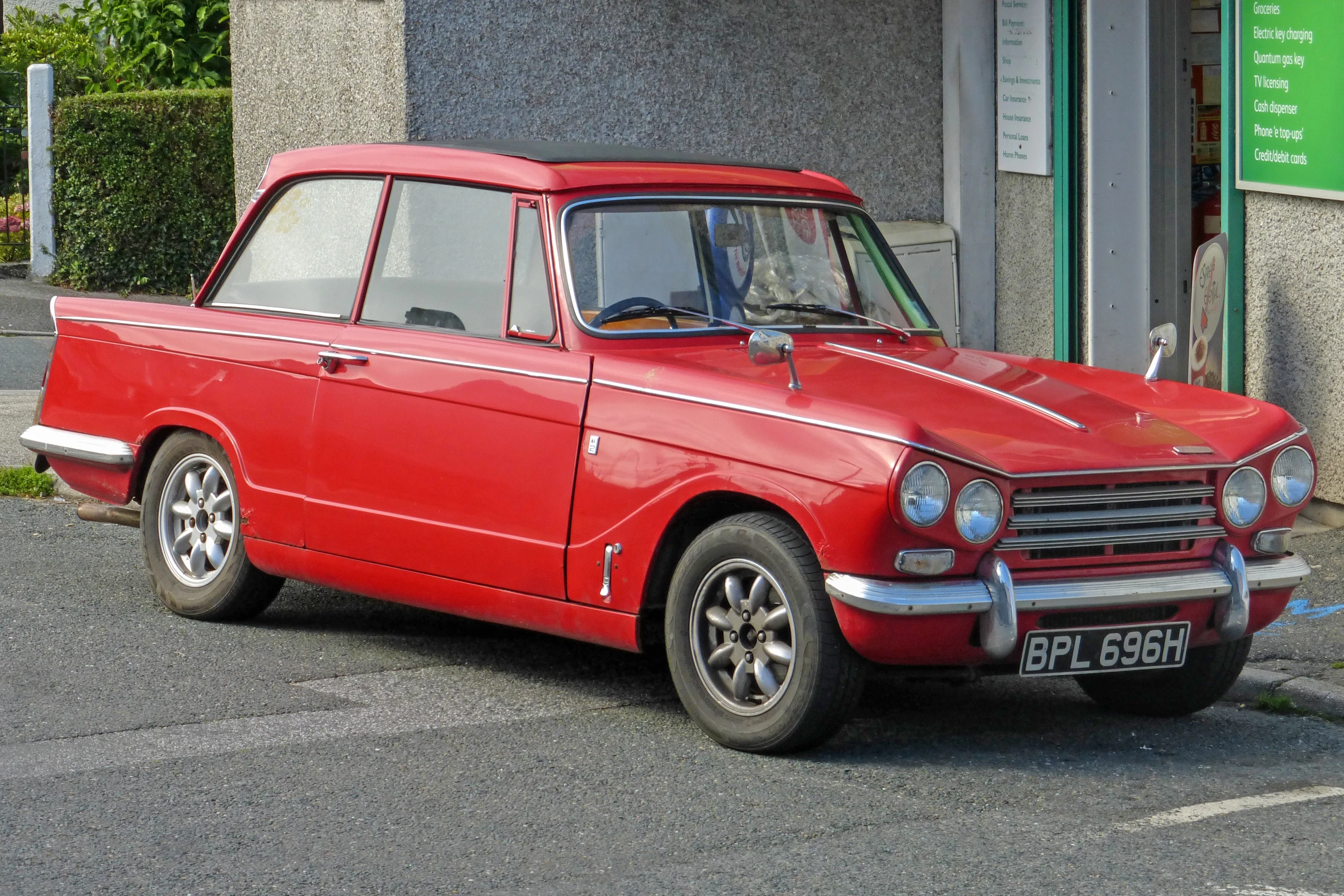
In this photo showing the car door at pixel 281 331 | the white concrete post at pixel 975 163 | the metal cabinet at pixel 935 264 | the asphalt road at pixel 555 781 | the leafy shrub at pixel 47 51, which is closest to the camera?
the asphalt road at pixel 555 781

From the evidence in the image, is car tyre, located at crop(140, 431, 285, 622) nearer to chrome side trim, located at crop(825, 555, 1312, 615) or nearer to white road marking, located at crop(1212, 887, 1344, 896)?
chrome side trim, located at crop(825, 555, 1312, 615)

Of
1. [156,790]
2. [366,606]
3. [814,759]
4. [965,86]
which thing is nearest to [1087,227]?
[965,86]

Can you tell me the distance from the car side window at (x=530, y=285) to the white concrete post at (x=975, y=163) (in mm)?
6481

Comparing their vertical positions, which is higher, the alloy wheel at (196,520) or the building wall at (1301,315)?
the building wall at (1301,315)

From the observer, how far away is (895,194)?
39.7 feet

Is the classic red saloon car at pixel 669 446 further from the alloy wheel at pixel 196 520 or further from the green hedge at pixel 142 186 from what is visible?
the green hedge at pixel 142 186

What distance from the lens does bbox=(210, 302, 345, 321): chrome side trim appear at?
6.31 meters

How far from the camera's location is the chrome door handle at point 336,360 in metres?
6.03

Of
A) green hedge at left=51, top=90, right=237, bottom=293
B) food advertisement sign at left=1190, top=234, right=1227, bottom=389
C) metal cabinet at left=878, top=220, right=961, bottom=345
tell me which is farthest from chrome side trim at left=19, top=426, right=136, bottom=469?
green hedge at left=51, top=90, right=237, bottom=293

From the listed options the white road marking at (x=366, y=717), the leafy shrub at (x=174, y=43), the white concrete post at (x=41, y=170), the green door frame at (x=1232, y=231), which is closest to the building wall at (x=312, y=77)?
the white concrete post at (x=41, y=170)

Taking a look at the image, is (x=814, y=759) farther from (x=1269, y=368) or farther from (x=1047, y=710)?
(x=1269, y=368)

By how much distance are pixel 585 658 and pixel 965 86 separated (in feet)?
21.9

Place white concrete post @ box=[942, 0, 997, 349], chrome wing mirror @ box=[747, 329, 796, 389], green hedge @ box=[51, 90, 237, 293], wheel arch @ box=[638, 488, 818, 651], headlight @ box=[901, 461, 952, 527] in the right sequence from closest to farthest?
headlight @ box=[901, 461, 952, 527]
wheel arch @ box=[638, 488, 818, 651]
chrome wing mirror @ box=[747, 329, 796, 389]
white concrete post @ box=[942, 0, 997, 349]
green hedge @ box=[51, 90, 237, 293]

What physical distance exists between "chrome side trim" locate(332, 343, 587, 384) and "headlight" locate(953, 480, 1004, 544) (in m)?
1.27
